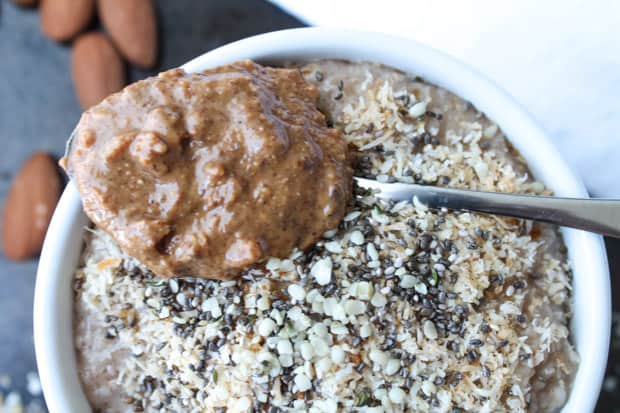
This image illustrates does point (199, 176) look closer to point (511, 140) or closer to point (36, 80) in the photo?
point (511, 140)

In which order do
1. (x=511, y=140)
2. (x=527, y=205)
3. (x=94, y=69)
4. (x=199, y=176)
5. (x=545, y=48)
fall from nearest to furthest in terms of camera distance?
(x=199, y=176)
(x=527, y=205)
(x=511, y=140)
(x=545, y=48)
(x=94, y=69)

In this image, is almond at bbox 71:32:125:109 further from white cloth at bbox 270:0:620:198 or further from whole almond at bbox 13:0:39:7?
white cloth at bbox 270:0:620:198

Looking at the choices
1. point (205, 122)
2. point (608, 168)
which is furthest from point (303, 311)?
point (608, 168)

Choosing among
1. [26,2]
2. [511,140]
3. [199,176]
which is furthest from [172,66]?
[511,140]

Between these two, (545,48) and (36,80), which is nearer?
(545,48)

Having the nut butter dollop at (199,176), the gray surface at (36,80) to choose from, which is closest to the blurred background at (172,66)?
the gray surface at (36,80)

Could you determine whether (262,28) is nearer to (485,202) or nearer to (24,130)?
(24,130)
